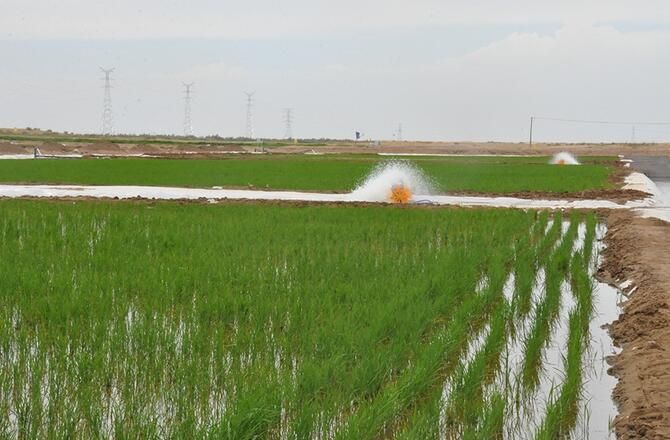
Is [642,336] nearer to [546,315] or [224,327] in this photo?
[546,315]

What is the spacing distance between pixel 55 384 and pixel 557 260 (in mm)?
5928

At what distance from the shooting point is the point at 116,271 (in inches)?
299

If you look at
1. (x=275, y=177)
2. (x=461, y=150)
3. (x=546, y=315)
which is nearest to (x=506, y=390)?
(x=546, y=315)

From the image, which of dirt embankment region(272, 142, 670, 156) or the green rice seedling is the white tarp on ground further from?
dirt embankment region(272, 142, 670, 156)

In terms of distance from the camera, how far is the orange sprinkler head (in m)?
16.8

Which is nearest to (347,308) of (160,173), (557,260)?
(557,260)

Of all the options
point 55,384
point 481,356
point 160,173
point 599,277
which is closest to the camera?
point 55,384

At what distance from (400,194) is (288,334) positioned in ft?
38.1

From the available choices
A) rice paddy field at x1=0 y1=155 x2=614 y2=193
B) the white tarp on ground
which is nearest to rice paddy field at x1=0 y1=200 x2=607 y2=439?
the white tarp on ground

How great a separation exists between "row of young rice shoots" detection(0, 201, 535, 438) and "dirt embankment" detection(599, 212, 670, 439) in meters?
0.99

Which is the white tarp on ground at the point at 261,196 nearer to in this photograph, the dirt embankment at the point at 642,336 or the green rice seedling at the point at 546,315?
the dirt embankment at the point at 642,336

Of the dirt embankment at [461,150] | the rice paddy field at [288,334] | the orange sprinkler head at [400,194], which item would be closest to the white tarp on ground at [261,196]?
the orange sprinkler head at [400,194]

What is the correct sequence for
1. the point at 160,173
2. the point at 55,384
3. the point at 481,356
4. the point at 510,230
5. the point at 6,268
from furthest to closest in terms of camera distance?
the point at 160,173
the point at 510,230
the point at 6,268
the point at 481,356
the point at 55,384

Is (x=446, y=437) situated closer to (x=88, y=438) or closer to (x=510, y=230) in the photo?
(x=88, y=438)
